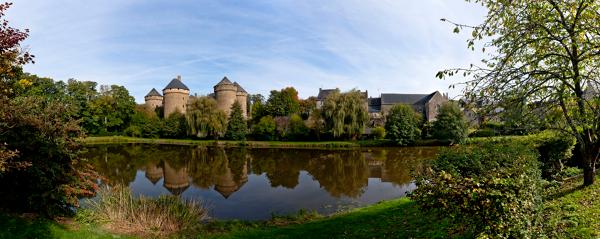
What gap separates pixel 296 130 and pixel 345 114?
6.51 meters

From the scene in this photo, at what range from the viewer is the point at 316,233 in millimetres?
7203

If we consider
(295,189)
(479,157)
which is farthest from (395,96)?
(479,157)

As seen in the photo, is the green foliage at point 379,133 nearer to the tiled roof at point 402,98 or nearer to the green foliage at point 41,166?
the tiled roof at point 402,98

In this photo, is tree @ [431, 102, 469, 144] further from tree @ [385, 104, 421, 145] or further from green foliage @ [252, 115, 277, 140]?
green foliage @ [252, 115, 277, 140]

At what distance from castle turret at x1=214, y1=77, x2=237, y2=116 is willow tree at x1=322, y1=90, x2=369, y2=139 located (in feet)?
61.9

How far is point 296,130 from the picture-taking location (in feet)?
120

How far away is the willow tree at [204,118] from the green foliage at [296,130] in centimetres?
782

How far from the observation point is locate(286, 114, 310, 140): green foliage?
36756mm

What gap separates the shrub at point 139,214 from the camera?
25.1ft

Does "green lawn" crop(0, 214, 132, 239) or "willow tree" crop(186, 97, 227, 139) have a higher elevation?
"willow tree" crop(186, 97, 227, 139)

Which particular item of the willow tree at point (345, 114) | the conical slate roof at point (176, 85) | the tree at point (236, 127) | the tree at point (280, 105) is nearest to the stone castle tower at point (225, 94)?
the tree at point (280, 105)

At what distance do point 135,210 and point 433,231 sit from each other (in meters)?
6.97

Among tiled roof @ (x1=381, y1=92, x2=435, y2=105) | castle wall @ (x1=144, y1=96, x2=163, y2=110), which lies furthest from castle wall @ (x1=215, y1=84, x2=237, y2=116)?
tiled roof @ (x1=381, y1=92, x2=435, y2=105)

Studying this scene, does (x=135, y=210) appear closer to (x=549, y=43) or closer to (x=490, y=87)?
(x=490, y=87)
